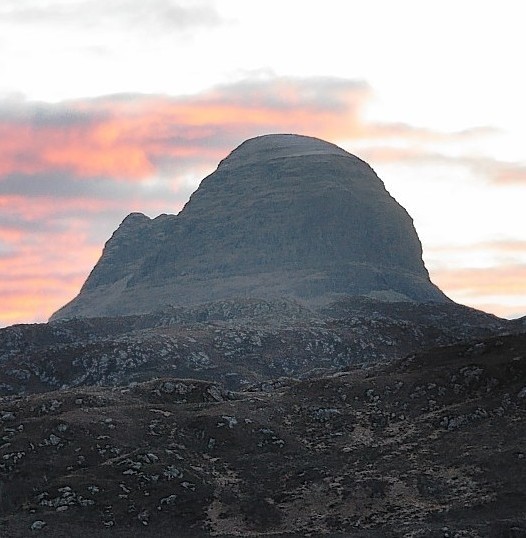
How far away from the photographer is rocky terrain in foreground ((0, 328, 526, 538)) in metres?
54.5

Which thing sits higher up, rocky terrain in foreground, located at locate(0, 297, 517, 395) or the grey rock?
rocky terrain in foreground, located at locate(0, 297, 517, 395)

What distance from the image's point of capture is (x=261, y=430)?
75938mm

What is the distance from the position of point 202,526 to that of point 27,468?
19.0 meters

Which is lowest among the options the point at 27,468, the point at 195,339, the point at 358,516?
the point at 358,516

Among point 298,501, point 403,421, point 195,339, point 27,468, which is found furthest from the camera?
point 195,339

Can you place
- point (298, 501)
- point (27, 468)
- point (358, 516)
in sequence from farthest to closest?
point (27, 468) → point (298, 501) → point (358, 516)

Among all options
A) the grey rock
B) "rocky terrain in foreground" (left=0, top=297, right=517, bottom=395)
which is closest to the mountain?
the grey rock

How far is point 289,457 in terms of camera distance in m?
70.2

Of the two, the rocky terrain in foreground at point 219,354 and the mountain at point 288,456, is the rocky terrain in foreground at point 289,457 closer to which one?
the mountain at point 288,456

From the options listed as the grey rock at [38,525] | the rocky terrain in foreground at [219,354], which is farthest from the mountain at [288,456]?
the rocky terrain in foreground at [219,354]

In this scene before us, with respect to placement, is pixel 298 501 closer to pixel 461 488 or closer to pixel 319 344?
pixel 461 488

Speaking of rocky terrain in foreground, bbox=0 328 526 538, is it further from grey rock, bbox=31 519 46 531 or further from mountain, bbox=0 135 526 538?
grey rock, bbox=31 519 46 531

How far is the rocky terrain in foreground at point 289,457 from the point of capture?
179ft

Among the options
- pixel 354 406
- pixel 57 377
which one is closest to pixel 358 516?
pixel 354 406
